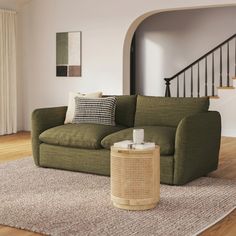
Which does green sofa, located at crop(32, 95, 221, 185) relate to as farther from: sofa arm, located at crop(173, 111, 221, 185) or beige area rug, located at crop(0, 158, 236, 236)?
beige area rug, located at crop(0, 158, 236, 236)

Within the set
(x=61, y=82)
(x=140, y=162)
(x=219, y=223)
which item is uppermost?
(x=61, y=82)

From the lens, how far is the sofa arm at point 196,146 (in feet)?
14.8

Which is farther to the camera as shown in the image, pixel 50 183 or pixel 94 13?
pixel 94 13

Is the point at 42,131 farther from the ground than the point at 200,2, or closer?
closer

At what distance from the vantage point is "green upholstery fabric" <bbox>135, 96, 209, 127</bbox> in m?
5.13

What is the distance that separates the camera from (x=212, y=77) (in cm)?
922

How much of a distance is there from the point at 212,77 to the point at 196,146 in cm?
477

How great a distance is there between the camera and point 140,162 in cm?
381

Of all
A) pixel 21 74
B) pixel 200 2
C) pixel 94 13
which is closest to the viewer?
pixel 200 2

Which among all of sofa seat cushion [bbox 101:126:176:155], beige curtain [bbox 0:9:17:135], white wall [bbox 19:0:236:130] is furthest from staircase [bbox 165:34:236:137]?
sofa seat cushion [bbox 101:126:176:155]

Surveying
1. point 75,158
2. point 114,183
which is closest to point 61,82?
point 75,158

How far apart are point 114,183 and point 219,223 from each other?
85cm

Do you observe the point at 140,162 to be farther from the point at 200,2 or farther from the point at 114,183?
the point at 200,2

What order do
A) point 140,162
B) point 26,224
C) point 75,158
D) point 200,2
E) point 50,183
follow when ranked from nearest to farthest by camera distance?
point 26,224
point 140,162
point 50,183
point 75,158
point 200,2
